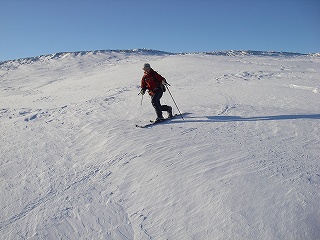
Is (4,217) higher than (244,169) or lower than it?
lower

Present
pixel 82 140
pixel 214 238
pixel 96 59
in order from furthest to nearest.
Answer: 1. pixel 96 59
2. pixel 82 140
3. pixel 214 238

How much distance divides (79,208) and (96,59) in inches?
1073

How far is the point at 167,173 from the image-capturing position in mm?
4809

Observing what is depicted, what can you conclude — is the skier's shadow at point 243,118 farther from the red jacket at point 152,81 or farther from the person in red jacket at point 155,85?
the red jacket at point 152,81

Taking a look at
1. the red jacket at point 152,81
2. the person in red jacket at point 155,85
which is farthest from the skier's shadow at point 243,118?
the red jacket at point 152,81

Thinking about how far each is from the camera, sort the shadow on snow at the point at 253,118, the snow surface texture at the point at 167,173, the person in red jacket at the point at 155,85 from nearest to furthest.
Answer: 1. the snow surface texture at the point at 167,173
2. the shadow on snow at the point at 253,118
3. the person in red jacket at the point at 155,85

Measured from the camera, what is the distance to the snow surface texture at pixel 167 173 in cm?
371

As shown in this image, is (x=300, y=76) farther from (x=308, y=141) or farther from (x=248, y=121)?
(x=308, y=141)

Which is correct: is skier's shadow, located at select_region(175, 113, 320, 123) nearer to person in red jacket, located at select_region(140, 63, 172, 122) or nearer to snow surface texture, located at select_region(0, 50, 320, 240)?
snow surface texture, located at select_region(0, 50, 320, 240)

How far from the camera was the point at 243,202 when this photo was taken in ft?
12.5

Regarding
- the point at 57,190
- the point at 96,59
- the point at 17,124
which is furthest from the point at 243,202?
Result: the point at 96,59

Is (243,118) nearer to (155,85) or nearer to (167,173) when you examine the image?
(155,85)

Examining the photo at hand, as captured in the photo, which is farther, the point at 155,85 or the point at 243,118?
the point at 155,85

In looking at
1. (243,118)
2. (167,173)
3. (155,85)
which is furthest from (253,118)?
(167,173)
